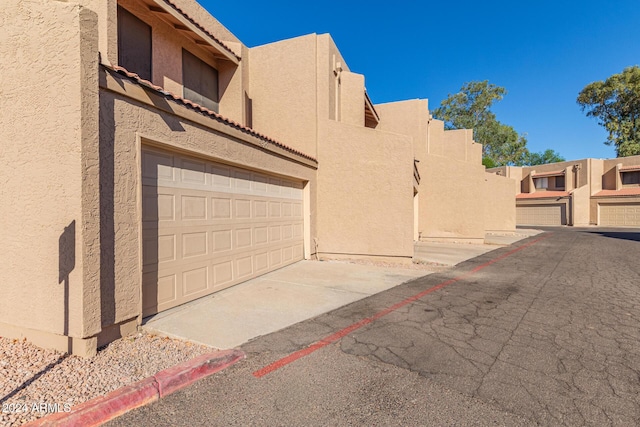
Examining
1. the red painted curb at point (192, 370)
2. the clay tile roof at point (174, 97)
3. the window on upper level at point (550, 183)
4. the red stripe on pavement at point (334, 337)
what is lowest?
the red stripe on pavement at point (334, 337)

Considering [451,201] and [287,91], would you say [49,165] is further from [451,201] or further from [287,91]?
[451,201]

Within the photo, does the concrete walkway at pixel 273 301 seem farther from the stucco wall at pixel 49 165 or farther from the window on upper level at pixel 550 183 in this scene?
the window on upper level at pixel 550 183

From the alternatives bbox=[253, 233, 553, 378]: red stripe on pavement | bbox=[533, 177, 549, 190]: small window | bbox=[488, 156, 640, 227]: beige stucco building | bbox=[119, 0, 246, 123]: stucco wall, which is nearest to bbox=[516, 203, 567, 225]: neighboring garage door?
bbox=[488, 156, 640, 227]: beige stucco building

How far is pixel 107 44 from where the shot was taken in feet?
18.9

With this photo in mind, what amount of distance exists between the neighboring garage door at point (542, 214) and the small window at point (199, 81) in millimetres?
40515

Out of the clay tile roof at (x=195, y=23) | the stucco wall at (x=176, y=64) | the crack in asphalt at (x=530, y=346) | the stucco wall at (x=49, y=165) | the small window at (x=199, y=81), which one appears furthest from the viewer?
the small window at (x=199, y=81)

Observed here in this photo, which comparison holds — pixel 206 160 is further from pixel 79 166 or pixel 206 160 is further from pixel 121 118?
pixel 79 166

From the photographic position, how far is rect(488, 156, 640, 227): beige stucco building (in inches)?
1347

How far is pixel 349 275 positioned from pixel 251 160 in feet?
12.6

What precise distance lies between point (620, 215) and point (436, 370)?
143 ft

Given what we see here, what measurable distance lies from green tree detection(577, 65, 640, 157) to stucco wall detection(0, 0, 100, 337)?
5226cm

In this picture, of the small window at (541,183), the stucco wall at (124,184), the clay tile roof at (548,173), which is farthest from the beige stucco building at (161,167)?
the small window at (541,183)

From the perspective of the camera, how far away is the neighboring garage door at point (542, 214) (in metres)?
37.1

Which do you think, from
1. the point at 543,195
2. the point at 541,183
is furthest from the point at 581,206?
the point at 541,183
